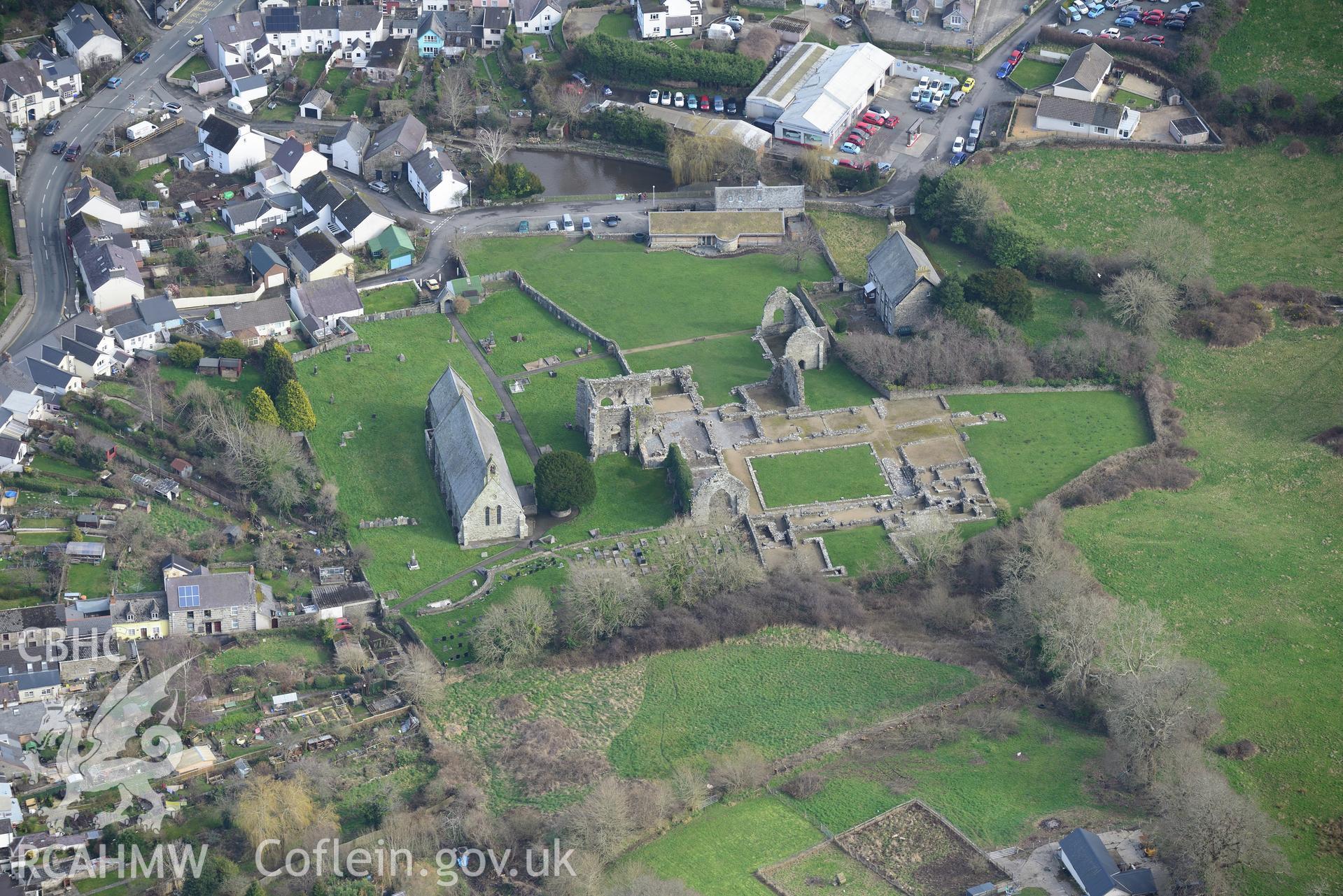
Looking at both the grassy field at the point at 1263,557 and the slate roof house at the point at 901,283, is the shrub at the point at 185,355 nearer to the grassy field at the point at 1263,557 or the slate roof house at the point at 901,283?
the slate roof house at the point at 901,283

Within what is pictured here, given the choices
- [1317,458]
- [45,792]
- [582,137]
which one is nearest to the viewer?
[45,792]

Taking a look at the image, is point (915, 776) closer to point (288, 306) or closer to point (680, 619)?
point (680, 619)

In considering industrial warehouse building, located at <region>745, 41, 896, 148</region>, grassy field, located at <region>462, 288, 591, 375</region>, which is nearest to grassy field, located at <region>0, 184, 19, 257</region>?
grassy field, located at <region>462, 288, 591, 375</region>

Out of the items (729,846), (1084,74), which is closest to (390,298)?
(729,846)

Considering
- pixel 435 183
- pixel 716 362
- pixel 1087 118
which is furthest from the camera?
pixel 1087 118

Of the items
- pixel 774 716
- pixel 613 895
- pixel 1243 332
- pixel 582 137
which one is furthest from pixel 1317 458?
pixel 582 137

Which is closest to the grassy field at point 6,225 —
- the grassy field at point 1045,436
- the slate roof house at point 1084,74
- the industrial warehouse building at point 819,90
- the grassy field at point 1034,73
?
the industrial warehouse building at point 819,90

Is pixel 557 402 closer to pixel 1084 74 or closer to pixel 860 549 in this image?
pixel 860 549
